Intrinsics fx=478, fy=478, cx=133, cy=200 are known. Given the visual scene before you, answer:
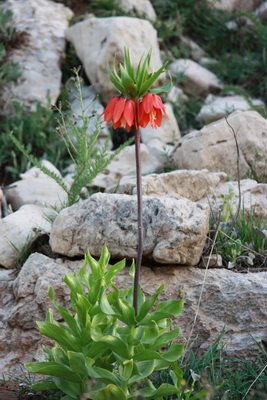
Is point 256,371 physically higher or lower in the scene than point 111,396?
lower

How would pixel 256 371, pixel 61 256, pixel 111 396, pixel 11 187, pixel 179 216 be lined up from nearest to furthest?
1. pixel 111 396
2. pixel 256 371
3. pixel 179 216
4. pixel 61 256
5. pixel 11 187

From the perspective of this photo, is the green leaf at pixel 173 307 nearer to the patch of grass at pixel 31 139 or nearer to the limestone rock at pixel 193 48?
the patch of grass at pixel 31 139

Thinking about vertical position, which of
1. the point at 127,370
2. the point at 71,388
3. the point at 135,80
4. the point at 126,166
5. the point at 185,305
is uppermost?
the point at 135,80

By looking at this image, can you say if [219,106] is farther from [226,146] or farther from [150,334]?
[150,334]

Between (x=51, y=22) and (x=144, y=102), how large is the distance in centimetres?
533

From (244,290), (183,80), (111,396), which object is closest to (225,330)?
(244,290)

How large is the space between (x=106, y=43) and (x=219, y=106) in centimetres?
171

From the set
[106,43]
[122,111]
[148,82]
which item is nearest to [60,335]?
[122,111]

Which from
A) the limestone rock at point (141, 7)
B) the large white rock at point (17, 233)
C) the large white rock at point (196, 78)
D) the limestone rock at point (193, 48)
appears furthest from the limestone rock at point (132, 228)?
the limestone rock at point (193, 48)

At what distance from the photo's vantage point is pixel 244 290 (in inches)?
120

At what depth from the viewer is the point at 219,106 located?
6.43m

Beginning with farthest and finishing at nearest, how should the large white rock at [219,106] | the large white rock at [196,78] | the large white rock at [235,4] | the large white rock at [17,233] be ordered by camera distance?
the large white rock at [235,4], the large white rock at [196,78], the large white rock at [219,106], the large white rock at [17,233]

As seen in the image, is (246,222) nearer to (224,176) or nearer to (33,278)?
(224,176)

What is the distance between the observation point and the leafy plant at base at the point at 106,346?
2234mm
